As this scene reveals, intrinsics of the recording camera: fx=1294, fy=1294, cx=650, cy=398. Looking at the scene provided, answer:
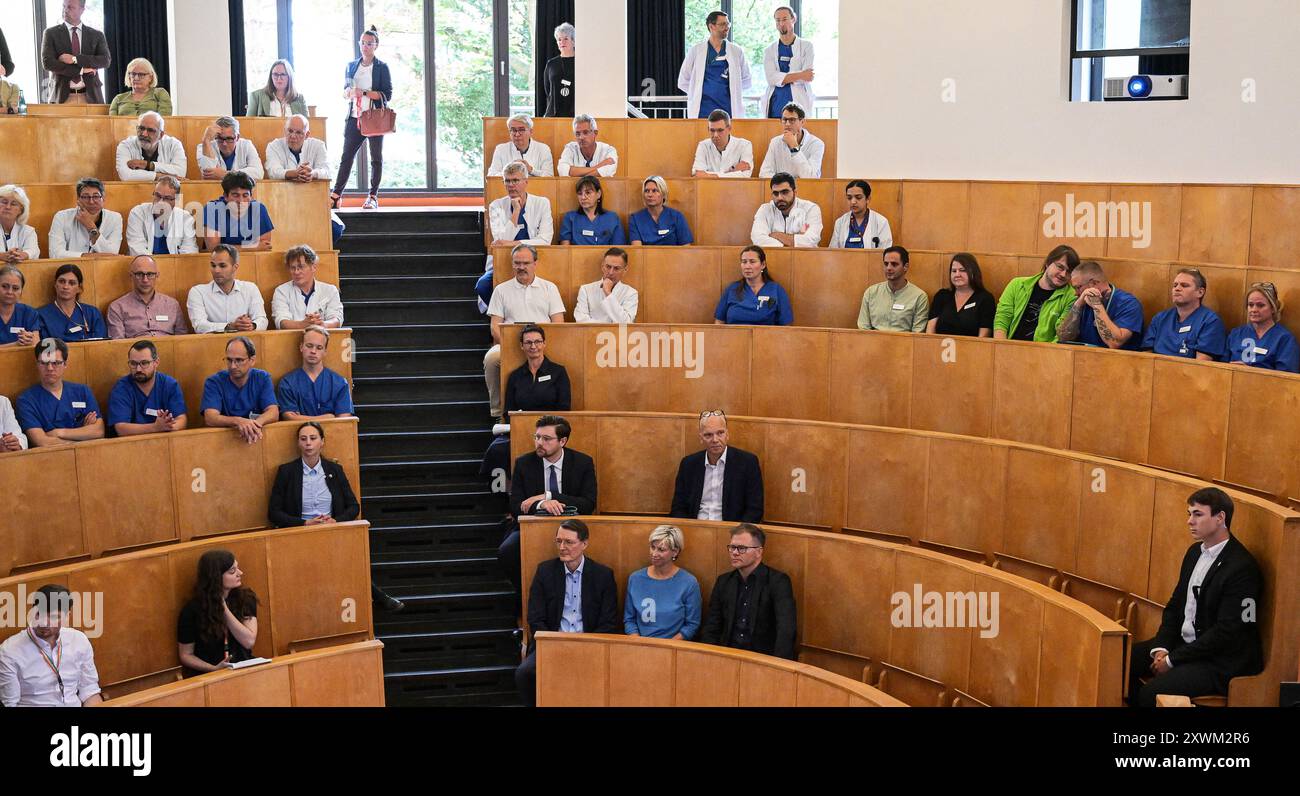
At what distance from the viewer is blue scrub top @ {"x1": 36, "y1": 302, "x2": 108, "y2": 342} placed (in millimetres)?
5539

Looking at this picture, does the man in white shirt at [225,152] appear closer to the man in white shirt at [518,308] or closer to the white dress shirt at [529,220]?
the white dress shirt at [529,220]

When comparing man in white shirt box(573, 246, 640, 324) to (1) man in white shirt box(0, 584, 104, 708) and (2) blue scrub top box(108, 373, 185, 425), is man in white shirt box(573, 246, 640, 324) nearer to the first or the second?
(2) blue scrub top box(108, 373, 185, 425)

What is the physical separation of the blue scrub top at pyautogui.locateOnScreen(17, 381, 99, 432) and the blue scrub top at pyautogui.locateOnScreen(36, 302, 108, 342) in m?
0.49

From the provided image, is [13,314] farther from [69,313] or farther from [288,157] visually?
[288,157]

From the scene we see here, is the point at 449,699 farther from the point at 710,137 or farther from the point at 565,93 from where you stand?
the point at 565,93

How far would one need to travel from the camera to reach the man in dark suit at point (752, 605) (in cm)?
460

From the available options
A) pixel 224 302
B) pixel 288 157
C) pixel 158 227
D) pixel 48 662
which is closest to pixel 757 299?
pixel 224 302

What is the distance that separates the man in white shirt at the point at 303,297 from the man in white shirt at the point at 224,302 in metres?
0.12

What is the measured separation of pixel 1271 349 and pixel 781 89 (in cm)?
468

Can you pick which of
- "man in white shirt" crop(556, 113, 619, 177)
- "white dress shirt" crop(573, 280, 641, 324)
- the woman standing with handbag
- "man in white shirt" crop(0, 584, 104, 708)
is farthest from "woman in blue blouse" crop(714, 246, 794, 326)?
the woman standing with handbag

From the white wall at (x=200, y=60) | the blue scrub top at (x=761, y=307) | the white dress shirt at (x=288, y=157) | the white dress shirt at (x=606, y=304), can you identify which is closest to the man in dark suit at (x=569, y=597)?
the white dress shirt at (x=606, y=304)

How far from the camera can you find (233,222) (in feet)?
21.5

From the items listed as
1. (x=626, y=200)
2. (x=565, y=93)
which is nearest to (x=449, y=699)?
Result: (x=626, y=200)
